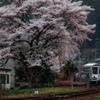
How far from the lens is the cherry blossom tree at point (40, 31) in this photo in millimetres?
28641

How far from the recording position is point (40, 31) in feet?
96.3

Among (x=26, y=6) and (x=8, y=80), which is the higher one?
(x=26, y=6)

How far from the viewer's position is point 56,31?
28984mm

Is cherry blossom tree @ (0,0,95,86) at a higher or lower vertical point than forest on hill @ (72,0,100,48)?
lower

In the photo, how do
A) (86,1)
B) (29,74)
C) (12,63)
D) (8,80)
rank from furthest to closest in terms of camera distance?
(86,1) → (12,63) → (8,80) → (29,74)

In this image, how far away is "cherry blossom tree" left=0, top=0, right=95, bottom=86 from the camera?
94.0ft

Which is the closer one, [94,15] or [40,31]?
[40,31]

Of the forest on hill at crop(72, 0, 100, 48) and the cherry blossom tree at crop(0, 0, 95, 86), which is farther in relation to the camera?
the forest on hill at crop(72, 0, 100, 48)

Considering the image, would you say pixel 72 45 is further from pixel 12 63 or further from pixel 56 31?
pixel 12 63

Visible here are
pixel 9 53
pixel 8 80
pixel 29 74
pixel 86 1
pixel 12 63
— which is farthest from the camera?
pixel 86 1

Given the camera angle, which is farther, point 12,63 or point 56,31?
point 12,63

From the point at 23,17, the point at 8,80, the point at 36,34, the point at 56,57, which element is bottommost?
the point at 8,80

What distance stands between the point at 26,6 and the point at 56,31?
3922 mm

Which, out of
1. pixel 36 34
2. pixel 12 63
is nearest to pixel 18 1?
pixel 36 34
